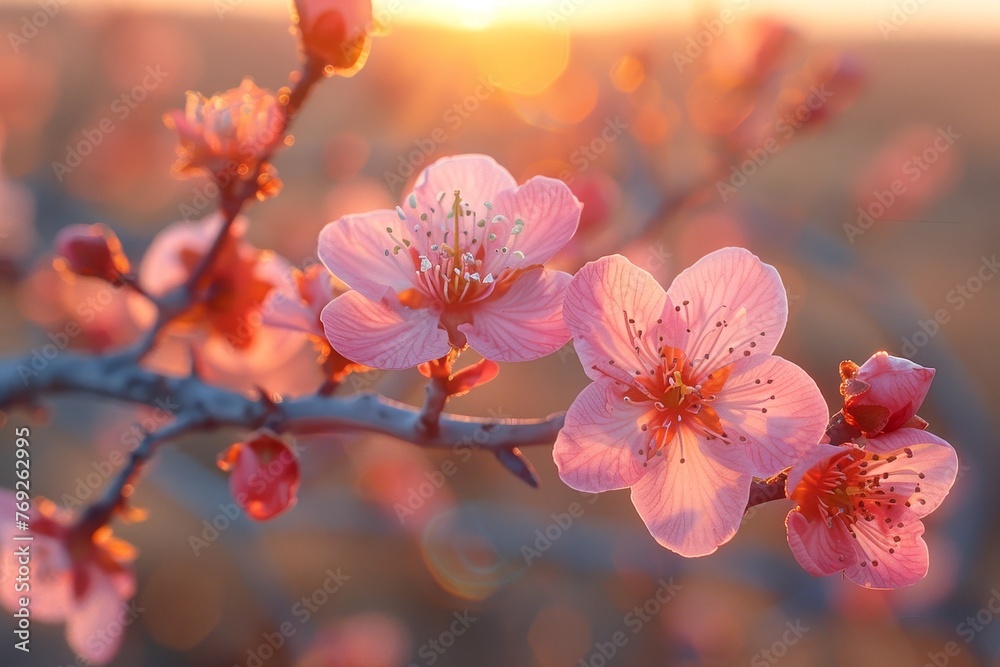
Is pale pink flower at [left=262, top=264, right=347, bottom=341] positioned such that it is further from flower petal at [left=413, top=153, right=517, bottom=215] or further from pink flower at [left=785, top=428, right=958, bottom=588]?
pink flower at [left=785, top=428, right=958, bottom=588]

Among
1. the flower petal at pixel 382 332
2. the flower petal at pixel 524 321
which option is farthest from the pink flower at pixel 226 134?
the flower petal at pixel 524 321

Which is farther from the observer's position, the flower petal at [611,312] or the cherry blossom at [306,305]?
the cherry blossom at [306,305]

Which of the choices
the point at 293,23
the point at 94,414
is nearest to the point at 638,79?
the point at 293,23

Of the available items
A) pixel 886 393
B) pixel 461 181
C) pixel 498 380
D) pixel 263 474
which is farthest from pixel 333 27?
pixel 498 380

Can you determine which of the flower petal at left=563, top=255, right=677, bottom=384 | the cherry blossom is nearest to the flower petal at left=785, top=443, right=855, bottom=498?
the flower petal at left=563, top=255, right=677, bottom=384

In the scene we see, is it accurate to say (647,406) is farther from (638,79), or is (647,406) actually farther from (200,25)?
(200,25)

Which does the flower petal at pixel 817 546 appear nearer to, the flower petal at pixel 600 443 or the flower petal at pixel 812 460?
the flower petal at pixel 812 460
